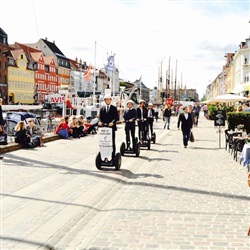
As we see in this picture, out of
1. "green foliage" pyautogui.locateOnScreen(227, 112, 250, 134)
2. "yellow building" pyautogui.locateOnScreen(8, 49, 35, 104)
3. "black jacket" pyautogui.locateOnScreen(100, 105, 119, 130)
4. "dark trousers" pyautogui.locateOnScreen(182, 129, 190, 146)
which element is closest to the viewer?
"black jacket" pyautogui.locateOnScreen(100, 105, 119, 130)

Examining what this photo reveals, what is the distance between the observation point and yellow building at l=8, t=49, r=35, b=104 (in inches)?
3408

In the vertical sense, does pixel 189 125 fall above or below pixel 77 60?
below

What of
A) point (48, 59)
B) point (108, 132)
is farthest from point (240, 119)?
point (48, 59)

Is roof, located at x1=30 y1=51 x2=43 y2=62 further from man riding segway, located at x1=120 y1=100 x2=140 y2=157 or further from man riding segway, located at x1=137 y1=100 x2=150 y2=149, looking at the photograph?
man riding segway, located at x1=120 y1=100 x2=140 y2=157

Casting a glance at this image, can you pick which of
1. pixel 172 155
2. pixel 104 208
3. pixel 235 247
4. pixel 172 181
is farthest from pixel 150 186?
pixel 172 155

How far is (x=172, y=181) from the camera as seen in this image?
9.62m

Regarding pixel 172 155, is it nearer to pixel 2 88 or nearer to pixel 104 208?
pixel 104 208

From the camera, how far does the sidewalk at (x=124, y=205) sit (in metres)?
5.53

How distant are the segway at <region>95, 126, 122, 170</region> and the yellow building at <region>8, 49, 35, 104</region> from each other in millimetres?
76640

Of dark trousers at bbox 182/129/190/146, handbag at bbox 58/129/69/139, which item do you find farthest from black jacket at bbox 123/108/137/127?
handbag at bbox 58/129/69/139

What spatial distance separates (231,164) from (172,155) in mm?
2628

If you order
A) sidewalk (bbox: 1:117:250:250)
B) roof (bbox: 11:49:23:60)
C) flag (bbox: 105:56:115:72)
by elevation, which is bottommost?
sidewalk (bbox: 1:117:250:250)

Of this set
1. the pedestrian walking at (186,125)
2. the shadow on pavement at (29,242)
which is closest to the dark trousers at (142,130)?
the pedestrian walking at (186,125)

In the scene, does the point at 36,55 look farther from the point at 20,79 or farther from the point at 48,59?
the point at 20,79
